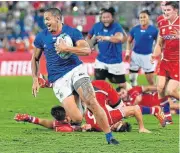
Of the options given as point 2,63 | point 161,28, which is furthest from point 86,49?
point 2,63

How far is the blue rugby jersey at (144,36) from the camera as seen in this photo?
19578mm

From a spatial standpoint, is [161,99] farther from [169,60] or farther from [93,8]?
[93,8]

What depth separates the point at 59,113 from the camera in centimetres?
1236

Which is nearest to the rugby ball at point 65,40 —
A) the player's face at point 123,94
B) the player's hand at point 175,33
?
the player's hand at point 175,33

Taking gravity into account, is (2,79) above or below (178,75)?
below

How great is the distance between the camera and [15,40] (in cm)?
3425

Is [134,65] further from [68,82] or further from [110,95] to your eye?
[68,82]

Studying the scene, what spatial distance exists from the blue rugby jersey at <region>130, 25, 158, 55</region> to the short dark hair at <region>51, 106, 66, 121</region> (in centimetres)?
744

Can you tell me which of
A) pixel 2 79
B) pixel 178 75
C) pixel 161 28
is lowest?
pixel 2 79

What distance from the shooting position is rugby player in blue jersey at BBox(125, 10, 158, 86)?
19562 mm

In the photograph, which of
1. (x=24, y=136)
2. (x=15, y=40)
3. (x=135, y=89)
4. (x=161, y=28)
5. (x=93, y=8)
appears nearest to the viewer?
(x=24, y=136)

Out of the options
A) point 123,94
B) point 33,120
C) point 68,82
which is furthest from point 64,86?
point 123,94

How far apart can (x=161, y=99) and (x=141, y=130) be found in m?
2.57

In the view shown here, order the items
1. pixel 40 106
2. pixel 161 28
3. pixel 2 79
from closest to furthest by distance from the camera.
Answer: pixel 161 28
pixel 40 106
pixel 2 79
